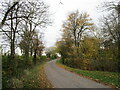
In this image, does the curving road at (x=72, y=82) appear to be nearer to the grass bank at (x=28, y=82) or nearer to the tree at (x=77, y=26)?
the grass bank at (x=28, y=82)

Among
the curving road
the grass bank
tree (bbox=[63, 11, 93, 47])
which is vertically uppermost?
tree (bbox=[63, 11, 93, 47])

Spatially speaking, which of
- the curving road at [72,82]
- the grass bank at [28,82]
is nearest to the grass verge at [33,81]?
the grass bank at [28,82]

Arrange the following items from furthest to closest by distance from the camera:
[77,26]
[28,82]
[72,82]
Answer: [77,26] → [72,82] → [28,82]

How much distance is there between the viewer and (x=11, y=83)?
19.1 feet

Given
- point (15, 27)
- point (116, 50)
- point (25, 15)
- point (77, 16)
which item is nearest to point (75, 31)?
point (77, 16)

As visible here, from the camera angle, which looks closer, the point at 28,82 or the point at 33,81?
the point at 28,82

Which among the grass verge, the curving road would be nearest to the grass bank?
the grass verge

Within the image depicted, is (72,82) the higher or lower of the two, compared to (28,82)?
lower

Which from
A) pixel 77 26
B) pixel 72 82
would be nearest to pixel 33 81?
pixel 72 82

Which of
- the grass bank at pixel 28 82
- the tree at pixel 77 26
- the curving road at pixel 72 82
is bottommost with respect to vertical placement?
the curving road at pixel 72 82

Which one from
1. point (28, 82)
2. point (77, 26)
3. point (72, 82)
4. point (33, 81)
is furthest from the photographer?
point (77, 26)

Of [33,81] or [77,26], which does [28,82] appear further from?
[77,26]

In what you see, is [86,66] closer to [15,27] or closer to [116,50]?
[116,50]

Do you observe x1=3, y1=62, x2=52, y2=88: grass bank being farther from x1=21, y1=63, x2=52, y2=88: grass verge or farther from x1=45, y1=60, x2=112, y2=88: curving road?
x1=45, y1=60, x2=112, y2=88: curving road
